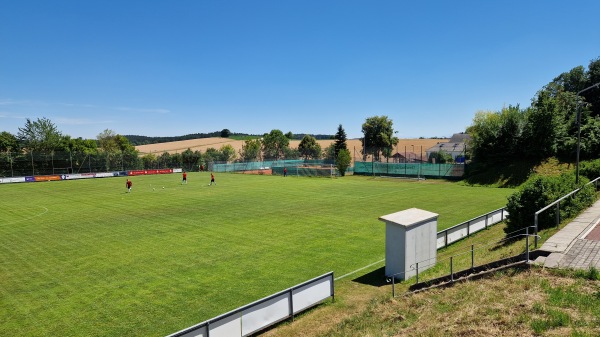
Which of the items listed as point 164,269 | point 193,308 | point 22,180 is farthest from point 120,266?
point 22,180

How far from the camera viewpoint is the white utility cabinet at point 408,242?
14156 mm

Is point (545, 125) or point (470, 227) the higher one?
point (545, 125)

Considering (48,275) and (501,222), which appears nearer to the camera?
(48,275)

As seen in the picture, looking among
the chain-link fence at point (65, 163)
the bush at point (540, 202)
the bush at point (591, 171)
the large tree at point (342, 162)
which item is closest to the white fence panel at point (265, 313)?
the bush at point (540, 202)

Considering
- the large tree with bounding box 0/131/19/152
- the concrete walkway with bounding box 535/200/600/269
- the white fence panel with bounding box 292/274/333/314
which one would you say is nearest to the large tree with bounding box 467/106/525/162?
the concrete walkway with bounding box 535/200/600/269

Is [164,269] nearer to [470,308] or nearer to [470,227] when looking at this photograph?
[470,308]

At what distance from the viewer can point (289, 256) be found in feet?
58.3

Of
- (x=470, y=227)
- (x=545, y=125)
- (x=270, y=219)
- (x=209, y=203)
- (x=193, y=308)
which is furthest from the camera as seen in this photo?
(x=545, y=125)

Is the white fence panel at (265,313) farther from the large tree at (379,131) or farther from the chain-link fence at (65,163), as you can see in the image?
the large tree at (379,131)

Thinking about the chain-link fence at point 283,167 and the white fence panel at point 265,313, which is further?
the chain-link fence at point 283,167

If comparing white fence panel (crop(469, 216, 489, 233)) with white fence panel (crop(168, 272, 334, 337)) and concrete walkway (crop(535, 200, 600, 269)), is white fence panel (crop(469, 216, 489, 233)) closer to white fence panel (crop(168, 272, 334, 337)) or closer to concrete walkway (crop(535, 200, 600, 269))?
concrete walkway (crop(535, 200, 600, 269))

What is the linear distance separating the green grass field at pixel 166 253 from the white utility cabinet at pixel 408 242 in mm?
2333

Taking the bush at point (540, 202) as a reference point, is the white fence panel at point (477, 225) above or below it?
below

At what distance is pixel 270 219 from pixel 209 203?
33.8ft
